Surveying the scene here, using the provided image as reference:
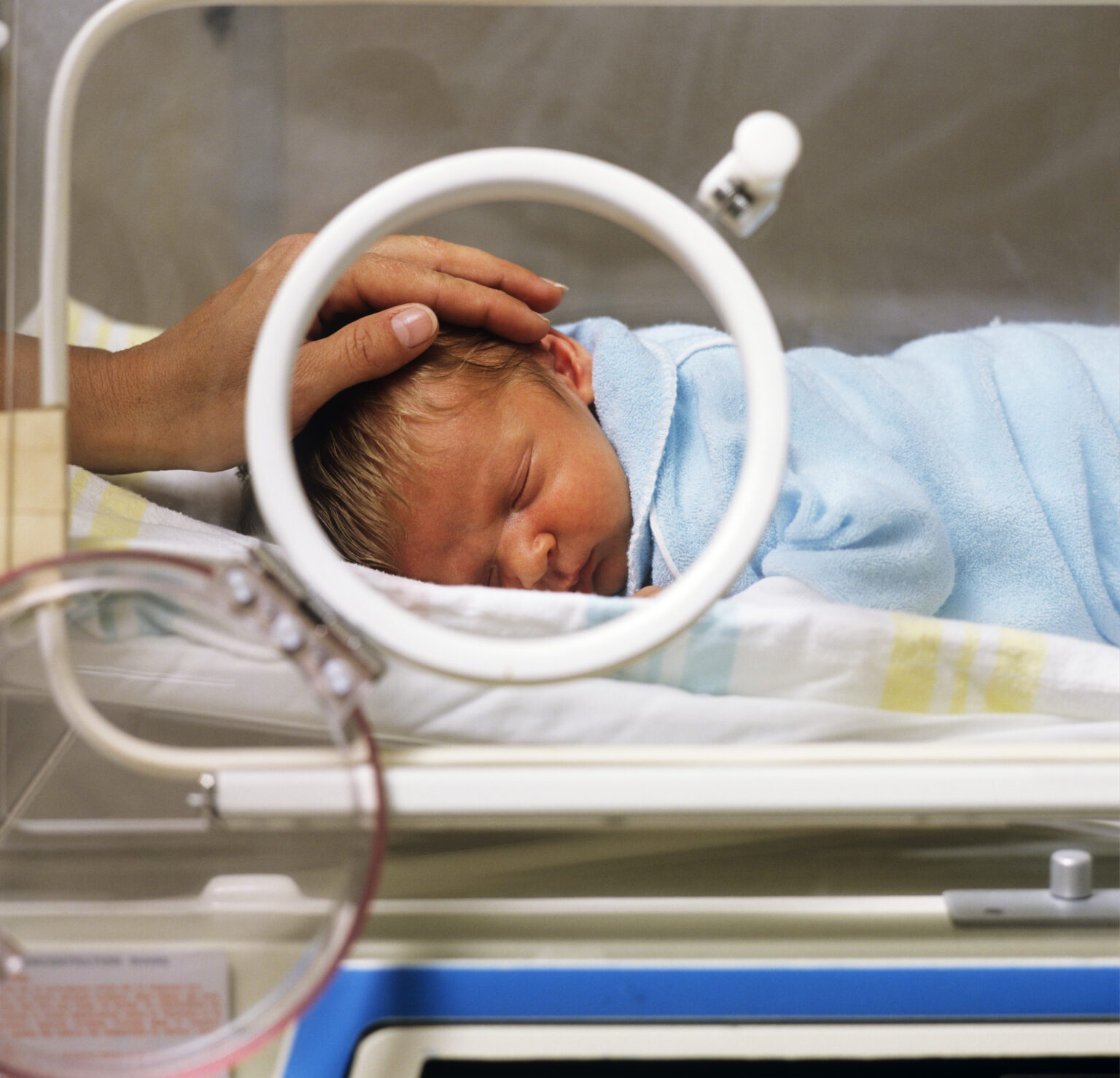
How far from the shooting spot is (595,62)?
1063 millimetres

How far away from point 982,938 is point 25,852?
52cm

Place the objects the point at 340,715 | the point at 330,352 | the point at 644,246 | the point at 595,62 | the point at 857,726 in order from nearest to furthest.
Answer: the point at 340,715
the point at 857,726
the point at 330,352
the point at 595,62
the point at 644,246

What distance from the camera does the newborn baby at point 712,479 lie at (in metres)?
Result: 0.81

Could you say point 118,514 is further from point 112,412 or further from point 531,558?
point 531,558

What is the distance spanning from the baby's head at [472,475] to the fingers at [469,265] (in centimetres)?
6

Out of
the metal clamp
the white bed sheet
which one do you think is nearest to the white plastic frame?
the white bed sheet

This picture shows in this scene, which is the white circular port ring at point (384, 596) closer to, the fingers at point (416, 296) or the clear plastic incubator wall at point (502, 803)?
the clear plastic incubator wall at point (502, 803)

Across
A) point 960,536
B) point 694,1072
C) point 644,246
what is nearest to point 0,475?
point 694,1072

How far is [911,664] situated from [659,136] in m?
0.71

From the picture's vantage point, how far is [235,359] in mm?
821

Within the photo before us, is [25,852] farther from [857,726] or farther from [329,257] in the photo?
[857,726]

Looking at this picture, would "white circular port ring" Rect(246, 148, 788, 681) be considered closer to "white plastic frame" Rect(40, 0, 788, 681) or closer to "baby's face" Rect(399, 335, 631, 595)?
"white plastic frame" Rect(40, 0, 788, 681)

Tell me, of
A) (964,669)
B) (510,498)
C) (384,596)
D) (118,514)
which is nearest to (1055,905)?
(964,669)

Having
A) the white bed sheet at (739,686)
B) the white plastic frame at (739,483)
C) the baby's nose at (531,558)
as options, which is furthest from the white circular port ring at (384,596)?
the baby's nose at (531,558)
